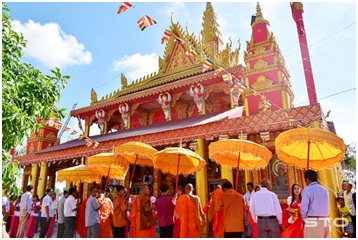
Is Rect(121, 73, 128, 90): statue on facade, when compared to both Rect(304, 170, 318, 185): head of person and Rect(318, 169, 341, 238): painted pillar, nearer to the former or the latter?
Rect(318, 169, 341, 238): painted pillar

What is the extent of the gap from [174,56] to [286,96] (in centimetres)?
810

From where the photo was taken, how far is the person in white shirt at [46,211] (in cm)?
842

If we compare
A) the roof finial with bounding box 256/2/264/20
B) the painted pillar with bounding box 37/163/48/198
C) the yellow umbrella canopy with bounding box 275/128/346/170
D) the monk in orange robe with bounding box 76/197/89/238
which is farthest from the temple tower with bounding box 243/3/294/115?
the painted pillar with bounding box 37/163/48/198

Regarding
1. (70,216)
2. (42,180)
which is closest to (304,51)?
(70,216)

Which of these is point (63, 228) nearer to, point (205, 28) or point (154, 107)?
point (154, 107)

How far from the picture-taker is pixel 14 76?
4.42 metres

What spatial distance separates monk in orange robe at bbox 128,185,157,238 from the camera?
563 centimetres

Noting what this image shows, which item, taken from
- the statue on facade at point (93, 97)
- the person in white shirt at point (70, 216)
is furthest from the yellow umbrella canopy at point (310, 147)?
the statue on facade at point (93, 97)

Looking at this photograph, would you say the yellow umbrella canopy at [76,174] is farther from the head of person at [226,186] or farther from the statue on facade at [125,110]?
the statue on facade at [125,110]

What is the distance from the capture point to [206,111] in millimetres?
13258

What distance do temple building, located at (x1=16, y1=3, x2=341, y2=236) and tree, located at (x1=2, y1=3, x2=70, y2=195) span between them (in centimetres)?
338

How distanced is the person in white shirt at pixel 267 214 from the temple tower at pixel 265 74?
4.80 meters

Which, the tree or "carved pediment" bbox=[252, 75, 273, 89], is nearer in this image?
the tree

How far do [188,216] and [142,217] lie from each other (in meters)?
0.97
